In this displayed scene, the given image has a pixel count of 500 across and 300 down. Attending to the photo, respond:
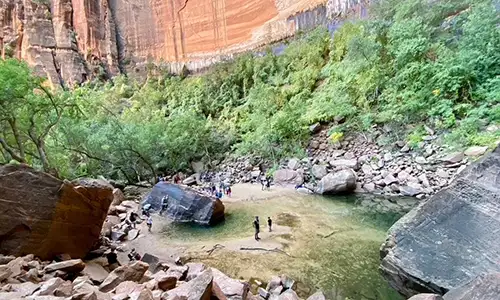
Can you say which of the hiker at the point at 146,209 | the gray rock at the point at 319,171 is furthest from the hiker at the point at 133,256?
the gray rock at the point at 319,171

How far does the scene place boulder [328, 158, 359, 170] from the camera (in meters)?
16.2

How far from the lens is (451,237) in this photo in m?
5.50

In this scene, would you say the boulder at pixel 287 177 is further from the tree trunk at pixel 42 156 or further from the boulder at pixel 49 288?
the boulder at pixel 49 288

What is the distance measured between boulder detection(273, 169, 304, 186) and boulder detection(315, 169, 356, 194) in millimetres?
2090

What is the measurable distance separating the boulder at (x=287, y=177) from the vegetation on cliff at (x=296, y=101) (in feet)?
7.21

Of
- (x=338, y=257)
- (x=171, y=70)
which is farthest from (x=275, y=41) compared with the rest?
(x=338, y=257)

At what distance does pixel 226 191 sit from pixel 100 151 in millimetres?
10105

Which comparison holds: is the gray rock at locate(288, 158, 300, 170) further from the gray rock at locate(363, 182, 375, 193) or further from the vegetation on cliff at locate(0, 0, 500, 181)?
the gray rock at locate(363, 182, 375, 193)

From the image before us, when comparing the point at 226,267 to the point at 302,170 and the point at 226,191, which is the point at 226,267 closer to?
the point at 226,191

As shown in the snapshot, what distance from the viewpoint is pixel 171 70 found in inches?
Result: 1455

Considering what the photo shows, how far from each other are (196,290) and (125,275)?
1942 mm

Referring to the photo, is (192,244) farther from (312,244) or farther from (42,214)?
(42,214)

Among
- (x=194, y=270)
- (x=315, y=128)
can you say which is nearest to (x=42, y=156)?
(x=194, y=270)

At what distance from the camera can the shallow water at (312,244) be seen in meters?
6.95
